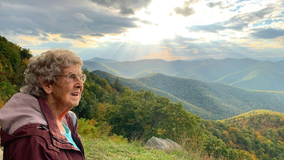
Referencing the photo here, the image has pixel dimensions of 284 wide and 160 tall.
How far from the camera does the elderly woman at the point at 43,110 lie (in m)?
1.24

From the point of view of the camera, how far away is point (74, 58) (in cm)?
174

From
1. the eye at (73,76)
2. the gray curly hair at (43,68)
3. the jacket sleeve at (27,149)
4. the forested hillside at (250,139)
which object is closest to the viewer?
the jacket sleeve at (27,149)

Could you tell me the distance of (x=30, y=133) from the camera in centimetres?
124

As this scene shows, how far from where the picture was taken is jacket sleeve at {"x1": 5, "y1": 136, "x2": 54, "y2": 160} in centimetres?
121

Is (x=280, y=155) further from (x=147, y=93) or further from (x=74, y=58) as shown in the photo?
Result: (x=74, y=58)

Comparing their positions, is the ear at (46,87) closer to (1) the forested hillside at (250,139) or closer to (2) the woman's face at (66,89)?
(2) the woman's face at (66,89)

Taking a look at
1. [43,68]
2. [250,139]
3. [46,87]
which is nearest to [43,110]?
[46,87]

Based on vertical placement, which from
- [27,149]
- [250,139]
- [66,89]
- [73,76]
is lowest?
[250,139]

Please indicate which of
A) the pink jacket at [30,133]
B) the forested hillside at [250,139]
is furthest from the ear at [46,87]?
the forested hillside at [250,139]

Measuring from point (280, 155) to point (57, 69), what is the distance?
254 ft

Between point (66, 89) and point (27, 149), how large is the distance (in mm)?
Answer: 634

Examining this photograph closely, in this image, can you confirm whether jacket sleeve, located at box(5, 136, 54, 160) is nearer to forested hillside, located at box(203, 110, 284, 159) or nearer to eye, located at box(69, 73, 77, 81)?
eye, located at box(69, 73, 77, 81)

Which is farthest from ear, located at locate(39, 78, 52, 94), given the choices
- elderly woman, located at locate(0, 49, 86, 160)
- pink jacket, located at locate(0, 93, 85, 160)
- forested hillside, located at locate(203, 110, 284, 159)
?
forested hillside, located at locate(203, 110, 284, 159)

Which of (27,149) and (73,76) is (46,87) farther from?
(27,149)
